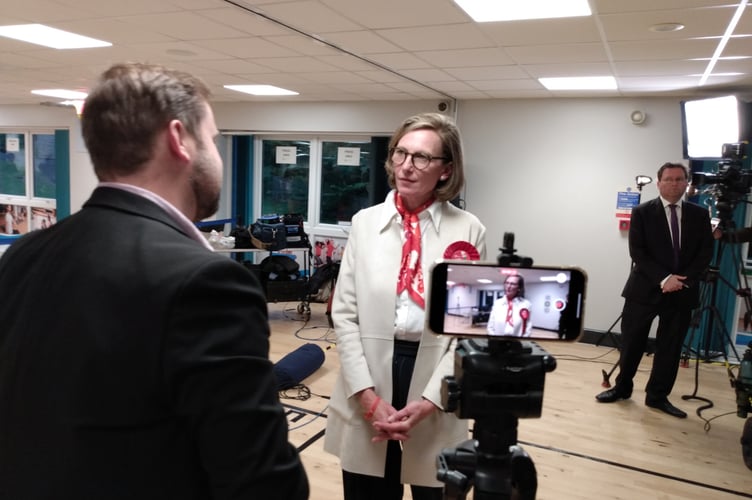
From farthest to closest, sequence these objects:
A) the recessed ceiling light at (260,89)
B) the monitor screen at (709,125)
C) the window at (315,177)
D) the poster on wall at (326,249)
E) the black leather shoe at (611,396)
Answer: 1. the poster on wall at (326,249)
2. the window at (315,177)
3. the recessed ceiling light at (260,89)
4. the monitor screen at (709,125)
5. the black leather shoe at (611,396)

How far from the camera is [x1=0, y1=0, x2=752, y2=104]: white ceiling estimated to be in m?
3.08

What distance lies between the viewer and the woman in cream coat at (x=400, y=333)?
1356 mm

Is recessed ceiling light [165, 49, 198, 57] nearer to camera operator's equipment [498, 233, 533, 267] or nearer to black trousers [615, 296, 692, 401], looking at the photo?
black trousers [615, 296, 692, 401]

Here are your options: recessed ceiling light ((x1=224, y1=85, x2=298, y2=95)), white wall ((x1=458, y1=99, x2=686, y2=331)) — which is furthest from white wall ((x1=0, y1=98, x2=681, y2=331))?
recessed ceiling light ((x1=224, y1=85, x2=298, y2=95))

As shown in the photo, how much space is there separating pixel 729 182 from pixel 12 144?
10698 mm

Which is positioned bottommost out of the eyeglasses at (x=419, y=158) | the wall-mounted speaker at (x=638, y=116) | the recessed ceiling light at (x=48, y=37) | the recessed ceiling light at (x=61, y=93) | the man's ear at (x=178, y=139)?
the man's ear at (x=178, y=139)

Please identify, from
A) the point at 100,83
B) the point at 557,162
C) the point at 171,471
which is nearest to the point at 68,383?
the point at 171,471

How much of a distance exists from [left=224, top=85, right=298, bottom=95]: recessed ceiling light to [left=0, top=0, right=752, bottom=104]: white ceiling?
18.0 inches

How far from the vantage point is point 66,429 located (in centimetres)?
66

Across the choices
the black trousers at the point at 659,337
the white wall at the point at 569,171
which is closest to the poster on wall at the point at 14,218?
the white wall at the point at 569,171

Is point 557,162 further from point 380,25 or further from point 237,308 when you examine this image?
point 237,308

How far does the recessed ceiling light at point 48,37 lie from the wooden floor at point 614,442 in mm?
3001

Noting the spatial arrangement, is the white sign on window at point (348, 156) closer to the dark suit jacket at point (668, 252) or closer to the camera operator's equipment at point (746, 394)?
the dark suit jacket at point (668, 252)

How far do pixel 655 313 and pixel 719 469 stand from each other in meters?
1.03
